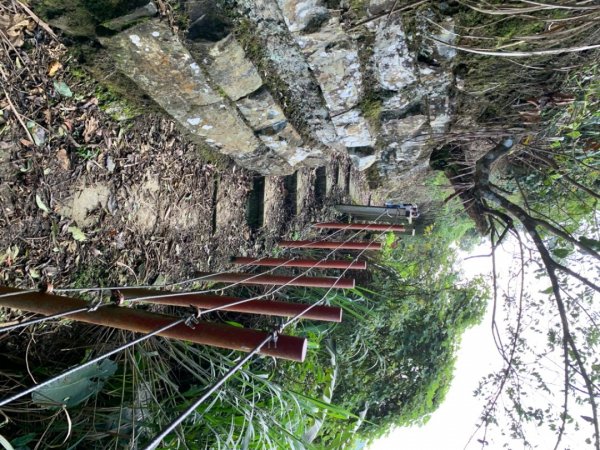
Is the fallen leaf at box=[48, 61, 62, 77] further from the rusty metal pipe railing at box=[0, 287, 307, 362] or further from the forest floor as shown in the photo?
the rusty metal pipe railing at box=[0, 287, 307, 362]

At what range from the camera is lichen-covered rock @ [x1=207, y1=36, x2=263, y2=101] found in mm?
1964

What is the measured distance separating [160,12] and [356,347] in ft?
12.0

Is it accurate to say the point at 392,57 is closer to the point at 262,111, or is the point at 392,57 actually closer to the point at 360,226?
the point at 262,111

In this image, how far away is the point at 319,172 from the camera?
4.06 meters

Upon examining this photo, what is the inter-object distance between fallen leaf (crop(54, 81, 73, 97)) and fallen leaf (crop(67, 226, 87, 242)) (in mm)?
567

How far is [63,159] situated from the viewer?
1.87 meters

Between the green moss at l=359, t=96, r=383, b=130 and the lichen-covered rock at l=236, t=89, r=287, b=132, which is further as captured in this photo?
the green moss at l=359, t=96, r=383, b=130

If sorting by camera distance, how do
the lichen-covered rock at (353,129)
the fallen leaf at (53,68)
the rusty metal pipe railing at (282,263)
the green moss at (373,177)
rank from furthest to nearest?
the green moss at (373,177), the rusty metal pipe railing at (282,263), the lichen-covered rock at (353,129), the fallen leaf at (53,68)

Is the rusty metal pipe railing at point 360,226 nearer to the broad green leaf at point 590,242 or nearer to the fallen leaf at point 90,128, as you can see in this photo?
the broad green leaf at point 590,242

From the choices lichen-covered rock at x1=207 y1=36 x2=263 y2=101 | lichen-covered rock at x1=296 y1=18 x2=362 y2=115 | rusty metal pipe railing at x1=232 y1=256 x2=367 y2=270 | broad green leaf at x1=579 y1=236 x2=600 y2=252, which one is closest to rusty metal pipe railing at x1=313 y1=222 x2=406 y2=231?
rusty metal pipe railing at x1=232 y1=256 x2=367 y2=270

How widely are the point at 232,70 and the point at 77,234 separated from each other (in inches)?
40.3

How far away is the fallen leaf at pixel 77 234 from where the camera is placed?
6.34 feet

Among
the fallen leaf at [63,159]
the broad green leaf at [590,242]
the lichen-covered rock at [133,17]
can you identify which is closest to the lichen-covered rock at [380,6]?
the lichen-covered rock at [133,17]

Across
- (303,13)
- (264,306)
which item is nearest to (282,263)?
(264,306)
